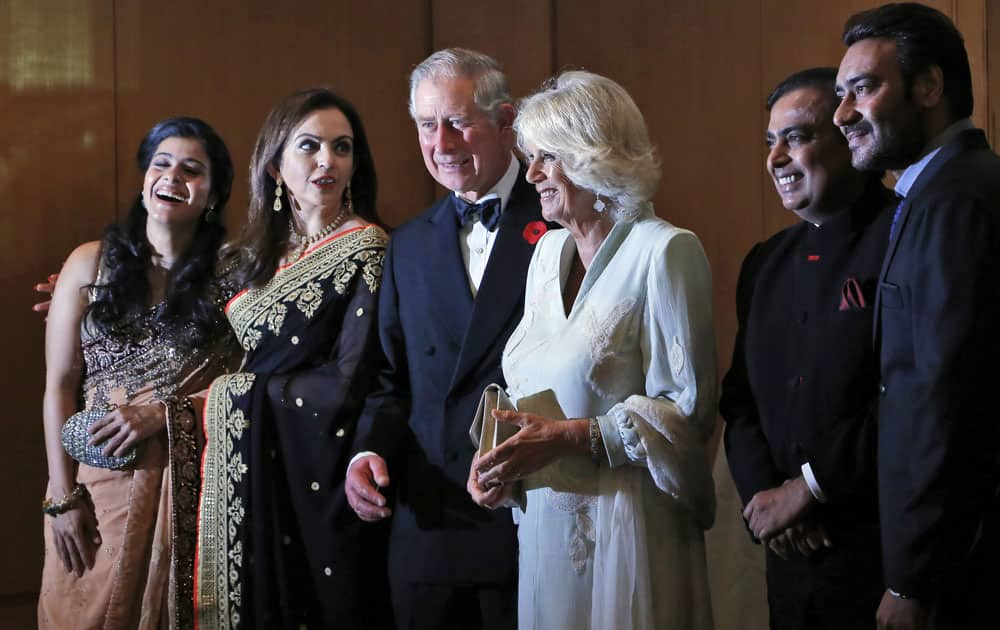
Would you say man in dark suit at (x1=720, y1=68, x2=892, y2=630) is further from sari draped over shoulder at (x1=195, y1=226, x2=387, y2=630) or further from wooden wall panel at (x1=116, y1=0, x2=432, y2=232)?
wooden wall panel at (x1=116, y1=0, x2=432, y2=232)

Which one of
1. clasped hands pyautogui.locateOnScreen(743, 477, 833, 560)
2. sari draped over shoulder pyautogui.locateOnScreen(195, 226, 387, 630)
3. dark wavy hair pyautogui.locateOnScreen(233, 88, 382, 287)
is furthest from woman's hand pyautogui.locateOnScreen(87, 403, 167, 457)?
clasped hands pyautogui.locateOnScreen(743, 477, 833, 560)

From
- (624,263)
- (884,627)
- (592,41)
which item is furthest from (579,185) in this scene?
(592,41)

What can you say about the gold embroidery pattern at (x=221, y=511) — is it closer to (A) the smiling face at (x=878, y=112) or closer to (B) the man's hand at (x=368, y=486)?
(B) the man's hand at (x=368, y=486)

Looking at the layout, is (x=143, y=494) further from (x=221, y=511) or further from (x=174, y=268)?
(x=174, y=268)

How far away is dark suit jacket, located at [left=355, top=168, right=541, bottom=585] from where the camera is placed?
2.46 metres

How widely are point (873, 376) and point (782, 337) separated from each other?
0.21 metres

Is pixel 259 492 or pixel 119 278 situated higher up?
pixel 119 278

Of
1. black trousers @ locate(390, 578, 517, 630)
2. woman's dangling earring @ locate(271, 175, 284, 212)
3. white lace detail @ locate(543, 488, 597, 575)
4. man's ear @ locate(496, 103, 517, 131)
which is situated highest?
man's ear @ locate(496, 103, 517, 131)

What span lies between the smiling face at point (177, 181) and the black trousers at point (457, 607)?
1232 millimetres

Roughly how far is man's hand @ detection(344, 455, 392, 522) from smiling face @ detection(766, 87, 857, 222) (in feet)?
3.29

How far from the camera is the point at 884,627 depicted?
182cm

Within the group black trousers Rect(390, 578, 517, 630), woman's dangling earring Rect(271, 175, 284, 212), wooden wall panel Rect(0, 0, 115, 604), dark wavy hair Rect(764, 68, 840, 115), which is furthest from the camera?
wooden wall panel Rect(0, 0, 115, 604)

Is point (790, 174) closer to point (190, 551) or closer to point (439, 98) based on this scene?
point (439, 98)

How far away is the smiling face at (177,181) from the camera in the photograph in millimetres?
3141
